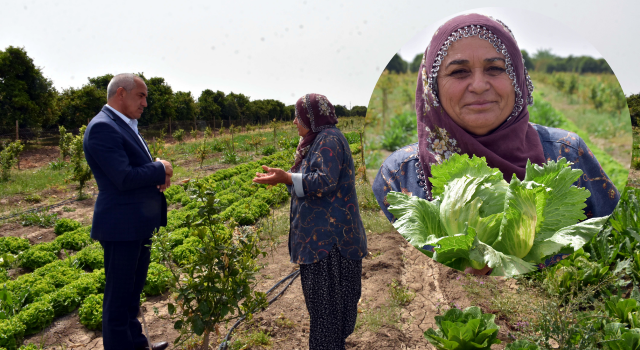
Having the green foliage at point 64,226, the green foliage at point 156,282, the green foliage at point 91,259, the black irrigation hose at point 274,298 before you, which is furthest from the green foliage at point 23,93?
the black irrigation hose at point 274,298

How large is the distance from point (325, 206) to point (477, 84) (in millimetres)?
1353

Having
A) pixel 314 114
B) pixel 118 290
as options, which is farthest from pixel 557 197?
pixel 118 290

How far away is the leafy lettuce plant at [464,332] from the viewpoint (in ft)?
6.50

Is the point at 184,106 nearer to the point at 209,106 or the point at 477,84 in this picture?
the point at 209,106

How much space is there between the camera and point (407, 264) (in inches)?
176

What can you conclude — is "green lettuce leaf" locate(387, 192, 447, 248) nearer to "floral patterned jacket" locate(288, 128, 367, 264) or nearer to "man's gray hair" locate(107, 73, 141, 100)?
"floral patterned jacket" locate(288, 128, 367, 264)

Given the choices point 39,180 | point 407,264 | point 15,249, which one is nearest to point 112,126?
point 407,264

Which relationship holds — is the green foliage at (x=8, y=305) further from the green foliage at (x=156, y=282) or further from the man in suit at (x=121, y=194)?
the man in suit at (x=121, y=194)

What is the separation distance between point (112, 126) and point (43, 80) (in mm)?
23955

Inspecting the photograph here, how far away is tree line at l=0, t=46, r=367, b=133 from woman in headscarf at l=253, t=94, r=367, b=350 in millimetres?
22834

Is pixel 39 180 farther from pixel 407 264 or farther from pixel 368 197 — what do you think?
pixel 407 264

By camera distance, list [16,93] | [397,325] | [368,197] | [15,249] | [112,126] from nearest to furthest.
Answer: [112,126]
[397,325]
[15,249]
[368,197]
[16,93]

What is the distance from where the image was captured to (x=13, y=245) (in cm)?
523

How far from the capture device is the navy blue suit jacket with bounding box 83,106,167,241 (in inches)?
99.2
